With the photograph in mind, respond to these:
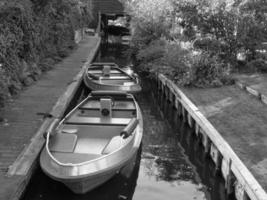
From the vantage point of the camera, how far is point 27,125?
10977mm

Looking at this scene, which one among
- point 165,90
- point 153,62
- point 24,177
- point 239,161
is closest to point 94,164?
point 24,177

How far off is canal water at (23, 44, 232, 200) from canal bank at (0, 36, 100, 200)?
2.13ft

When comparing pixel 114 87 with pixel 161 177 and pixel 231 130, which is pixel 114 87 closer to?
pixel 231 130

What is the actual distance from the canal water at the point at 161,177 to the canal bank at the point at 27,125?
0.65 m

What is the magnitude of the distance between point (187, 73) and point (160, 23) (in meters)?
8.50

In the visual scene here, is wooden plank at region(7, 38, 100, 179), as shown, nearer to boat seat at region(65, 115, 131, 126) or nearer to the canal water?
the canal water

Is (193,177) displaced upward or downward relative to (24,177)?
downward

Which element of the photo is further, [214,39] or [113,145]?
[214,39]

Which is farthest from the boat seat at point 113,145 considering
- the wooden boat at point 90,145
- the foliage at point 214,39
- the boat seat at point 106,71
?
the boat seat at point 106,71

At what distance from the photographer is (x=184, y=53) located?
1828 centimetres

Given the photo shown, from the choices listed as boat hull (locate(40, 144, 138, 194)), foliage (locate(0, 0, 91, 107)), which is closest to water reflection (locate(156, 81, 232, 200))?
boat hull (locate(40, 144, 138, 194))

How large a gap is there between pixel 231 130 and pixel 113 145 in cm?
362

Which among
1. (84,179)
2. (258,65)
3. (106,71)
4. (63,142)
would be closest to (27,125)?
(63,142)

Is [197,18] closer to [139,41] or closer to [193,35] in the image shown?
[193,35]
